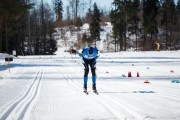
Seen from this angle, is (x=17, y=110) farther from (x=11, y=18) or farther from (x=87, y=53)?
(x=11, y=18)

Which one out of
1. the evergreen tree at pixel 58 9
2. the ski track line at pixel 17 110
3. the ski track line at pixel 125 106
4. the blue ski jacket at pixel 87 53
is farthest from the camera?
the evergreen tree at pixel 58 9

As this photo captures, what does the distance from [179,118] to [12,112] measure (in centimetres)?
405

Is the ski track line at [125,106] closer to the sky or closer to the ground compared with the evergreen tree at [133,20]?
closer to the ground

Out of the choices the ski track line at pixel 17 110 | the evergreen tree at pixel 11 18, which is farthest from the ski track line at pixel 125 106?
the evergreen tree at pixel 11 18

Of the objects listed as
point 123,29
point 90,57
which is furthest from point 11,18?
point 90,57

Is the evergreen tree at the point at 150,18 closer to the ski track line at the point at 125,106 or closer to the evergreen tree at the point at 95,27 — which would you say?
the evergreen tree at the point at 95,27

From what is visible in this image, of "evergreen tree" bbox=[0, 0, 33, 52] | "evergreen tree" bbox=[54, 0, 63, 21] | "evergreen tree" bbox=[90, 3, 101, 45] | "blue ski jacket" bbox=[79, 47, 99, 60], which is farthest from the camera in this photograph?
"evergreen tree" bbox=[54, 0, 63, 21]

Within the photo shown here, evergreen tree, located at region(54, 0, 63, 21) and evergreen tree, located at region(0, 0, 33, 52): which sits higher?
evergreen tree, located at region(54, 0, 63, 21)

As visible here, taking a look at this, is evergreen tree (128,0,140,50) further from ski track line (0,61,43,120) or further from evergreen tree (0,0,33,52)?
ski track line (0,61,43,120)

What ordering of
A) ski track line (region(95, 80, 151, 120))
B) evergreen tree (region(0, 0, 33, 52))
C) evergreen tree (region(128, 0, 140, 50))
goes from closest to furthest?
ski track line (region(95, 80, 151, 120)), evergreen tree (region(0, 0, 33, 52)), evergreen tree (region(128, 0, 140, 50))

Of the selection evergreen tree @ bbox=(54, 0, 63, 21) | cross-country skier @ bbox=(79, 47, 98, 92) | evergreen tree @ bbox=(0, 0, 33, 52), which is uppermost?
evergreen tree @ bbox=(54, 0, 63, 21)

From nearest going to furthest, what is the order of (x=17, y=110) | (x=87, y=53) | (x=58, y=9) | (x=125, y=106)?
(x=17, y=110)
(x=125, y=106)
(x=87, y=53)
(x=58, y=9)

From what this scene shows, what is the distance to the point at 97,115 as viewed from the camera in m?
8.64

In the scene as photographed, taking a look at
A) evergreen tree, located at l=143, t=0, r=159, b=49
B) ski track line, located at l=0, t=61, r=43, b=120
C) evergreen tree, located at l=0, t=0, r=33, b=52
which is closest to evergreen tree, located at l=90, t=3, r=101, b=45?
evergreen tree, located at l=143, t=0, r=159, b=49
